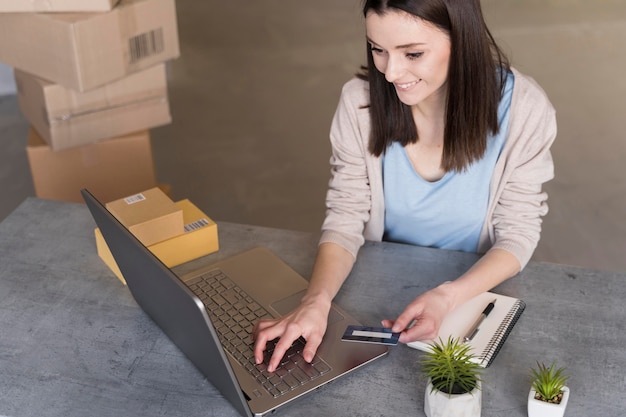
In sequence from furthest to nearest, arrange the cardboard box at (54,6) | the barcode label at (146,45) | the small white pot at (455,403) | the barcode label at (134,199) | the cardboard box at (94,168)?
the cardboard box at (94,168), the barcode label at (146,45), the cardboard box at (54,6), the barcode label at (134,199), the small white pot at (455,403)

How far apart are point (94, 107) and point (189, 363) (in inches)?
58.1

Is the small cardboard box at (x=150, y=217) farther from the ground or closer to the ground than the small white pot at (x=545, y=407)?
farther from the ground

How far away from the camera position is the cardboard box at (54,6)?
2186mm

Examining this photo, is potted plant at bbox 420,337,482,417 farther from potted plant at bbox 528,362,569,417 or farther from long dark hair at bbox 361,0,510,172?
long dark hair at bbox 361,0,510,172


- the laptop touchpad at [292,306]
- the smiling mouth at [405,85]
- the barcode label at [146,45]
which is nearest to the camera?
the laptop touchpad at [292,306]

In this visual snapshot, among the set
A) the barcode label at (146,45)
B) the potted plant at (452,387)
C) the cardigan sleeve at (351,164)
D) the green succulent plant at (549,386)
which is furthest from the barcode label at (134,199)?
the barcode label at (146,45)

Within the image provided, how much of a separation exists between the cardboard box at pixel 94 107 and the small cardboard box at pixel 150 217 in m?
1.00

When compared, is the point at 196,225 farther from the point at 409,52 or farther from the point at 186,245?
the point at 409,52

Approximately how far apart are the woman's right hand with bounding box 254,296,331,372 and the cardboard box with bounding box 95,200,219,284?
0.29 metres

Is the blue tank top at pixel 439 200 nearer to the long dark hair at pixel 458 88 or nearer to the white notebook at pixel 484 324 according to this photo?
the long dark hair at pixel 458 88

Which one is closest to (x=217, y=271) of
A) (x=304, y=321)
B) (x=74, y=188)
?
(x=304, y=321)

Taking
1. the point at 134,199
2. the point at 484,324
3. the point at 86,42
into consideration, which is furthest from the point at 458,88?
the point at 86,42

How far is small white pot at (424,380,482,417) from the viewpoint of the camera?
105cm

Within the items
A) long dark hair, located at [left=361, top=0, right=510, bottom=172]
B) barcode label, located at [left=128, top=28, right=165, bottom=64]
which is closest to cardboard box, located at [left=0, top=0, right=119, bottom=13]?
barcode label, located at [left=128, top=28, right=165, bottom=64]
